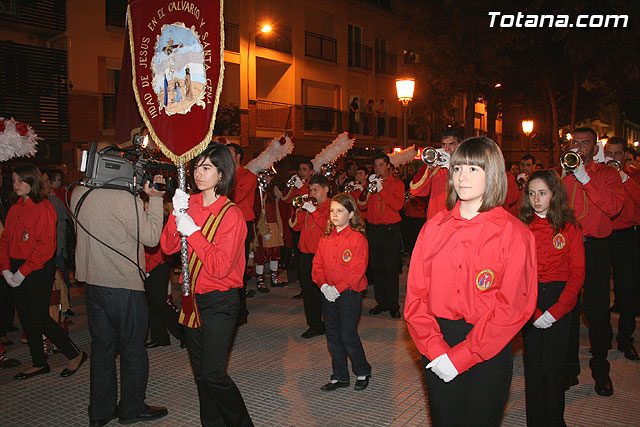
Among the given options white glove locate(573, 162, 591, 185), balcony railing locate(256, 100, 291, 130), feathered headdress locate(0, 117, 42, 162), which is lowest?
white glove locate(573, 162, 591, 185)

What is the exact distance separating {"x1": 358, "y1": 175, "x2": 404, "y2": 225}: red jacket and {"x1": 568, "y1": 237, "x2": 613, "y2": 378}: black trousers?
338cm

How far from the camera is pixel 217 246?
3699mm

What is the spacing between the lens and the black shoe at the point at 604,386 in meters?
4.97

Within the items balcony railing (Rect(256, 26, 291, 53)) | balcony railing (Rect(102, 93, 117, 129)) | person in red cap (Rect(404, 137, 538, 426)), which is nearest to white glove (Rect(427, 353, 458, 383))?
person in red cap (Rect(404, 137, 538, 426))

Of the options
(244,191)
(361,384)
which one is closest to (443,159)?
(361,384)

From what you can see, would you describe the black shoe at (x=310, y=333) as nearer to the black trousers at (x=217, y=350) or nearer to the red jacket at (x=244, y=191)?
the red jacket at (x=244, y=191)

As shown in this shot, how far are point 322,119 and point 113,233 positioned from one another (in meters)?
22.7

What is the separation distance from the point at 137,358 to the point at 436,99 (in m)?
16.9

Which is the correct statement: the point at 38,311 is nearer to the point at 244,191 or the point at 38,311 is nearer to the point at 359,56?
the point at 244,191

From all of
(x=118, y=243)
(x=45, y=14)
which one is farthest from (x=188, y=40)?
(x=45, y=14)

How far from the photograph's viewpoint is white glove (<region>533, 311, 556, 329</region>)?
3.83m

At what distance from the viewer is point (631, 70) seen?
14125 mm

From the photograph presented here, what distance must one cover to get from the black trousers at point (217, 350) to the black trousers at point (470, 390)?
163 cm

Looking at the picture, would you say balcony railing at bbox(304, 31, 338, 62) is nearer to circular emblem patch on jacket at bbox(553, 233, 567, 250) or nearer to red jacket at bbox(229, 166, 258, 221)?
red jacket at bbox(229, 166, 258, 221)
